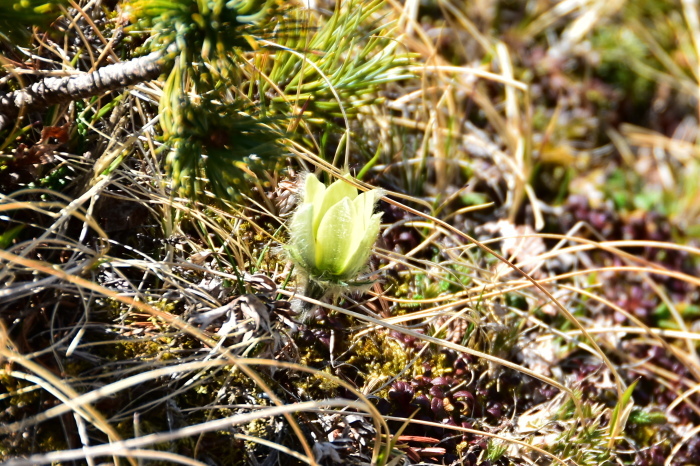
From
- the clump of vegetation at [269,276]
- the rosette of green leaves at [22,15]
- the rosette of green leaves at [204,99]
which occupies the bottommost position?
the clump of vegetation at [269,276]

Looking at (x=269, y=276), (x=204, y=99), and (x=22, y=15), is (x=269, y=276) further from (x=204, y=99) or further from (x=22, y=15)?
(x=22, y=15)

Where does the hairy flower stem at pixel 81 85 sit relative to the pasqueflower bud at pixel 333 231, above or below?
above

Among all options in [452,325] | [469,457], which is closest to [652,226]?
[452,325]

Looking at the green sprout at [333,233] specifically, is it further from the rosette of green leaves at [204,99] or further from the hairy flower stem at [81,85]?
the hairy flower stem at [81,85]

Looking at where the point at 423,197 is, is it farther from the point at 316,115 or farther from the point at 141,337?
the point at 141,337

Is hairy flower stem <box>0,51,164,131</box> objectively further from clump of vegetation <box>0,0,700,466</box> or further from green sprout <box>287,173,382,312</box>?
green sprout <box>287,173,382,312</box>

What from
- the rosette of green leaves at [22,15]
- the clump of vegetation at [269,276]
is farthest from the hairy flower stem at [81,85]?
the rosette of green leaves at [22,15]

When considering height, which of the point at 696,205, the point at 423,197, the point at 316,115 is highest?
the point at 316,115

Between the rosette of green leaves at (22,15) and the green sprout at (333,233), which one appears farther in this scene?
the green sprout at (333,233)
